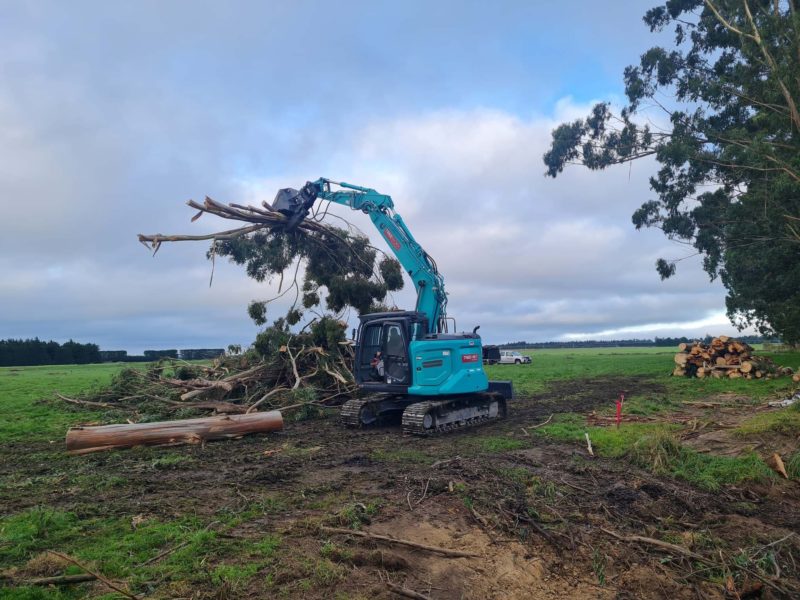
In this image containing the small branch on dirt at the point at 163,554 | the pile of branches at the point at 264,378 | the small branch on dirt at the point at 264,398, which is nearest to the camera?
the small branch on dirt at the point at 163,554

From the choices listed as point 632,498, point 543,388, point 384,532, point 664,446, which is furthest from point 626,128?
point 384,532

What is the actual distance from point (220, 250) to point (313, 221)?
259 centimetres

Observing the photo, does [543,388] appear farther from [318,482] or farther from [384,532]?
[384,532]

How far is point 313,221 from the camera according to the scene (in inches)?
606

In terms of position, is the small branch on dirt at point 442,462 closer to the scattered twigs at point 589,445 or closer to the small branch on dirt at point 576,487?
the small branch on dirt at point 576,487

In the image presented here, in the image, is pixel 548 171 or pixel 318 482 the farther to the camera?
pixel 548 171

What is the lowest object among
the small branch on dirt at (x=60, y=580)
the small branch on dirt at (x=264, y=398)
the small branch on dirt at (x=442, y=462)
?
the small branch on dirt at (x=442, y=462)

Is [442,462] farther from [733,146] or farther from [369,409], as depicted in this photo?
[733,146]

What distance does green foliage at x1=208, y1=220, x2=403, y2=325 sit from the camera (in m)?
15.8

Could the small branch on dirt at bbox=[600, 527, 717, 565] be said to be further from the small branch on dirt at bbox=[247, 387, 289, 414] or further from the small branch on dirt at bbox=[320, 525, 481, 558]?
the small branch on dirt at bbox=[247, 387, 289, 414]

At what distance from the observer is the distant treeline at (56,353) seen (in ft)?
132

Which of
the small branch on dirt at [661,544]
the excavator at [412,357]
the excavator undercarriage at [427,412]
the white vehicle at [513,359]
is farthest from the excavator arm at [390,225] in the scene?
the white vehicle at [513,359]

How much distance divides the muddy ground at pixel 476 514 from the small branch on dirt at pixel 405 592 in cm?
6

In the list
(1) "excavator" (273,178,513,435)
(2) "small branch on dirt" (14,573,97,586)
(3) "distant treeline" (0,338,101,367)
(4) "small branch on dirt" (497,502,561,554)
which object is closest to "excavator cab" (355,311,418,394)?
(1) "excavator" (273,178,513,435)
